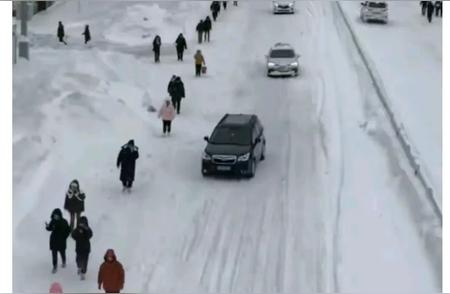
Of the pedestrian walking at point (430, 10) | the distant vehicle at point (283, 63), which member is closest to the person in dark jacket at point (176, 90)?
the distant vehicle at point (283, 63)

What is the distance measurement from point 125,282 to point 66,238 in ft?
4.63

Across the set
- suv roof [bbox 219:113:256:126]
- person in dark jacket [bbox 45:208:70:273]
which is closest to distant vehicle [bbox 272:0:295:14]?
suv roof [bbox 219:113:256:126]

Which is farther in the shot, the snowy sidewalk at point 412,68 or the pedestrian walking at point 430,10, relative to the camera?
the pedestrian walking at point 430,10

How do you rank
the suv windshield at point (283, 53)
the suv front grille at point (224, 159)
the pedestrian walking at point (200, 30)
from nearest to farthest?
the suv front grille at point (224, 159) < the suv windshield at point (283, 53) < the pedestrian walking at point (200, 30)

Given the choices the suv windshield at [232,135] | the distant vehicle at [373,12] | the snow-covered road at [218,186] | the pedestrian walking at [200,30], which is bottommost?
the snow-covered road at [218,186]

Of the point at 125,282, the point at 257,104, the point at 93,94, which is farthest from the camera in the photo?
the point at 257,104

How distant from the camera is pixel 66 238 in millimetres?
20797

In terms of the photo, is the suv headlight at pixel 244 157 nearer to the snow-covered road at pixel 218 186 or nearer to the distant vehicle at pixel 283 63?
the snow-covered road at pixel 218 186

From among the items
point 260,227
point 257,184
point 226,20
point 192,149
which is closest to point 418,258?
point 260,227

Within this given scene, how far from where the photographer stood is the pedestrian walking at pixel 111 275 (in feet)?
61.8

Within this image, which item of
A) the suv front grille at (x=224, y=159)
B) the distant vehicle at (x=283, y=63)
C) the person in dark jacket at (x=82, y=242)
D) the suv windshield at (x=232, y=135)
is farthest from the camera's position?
the distant vehicle at (x=283, y=63)

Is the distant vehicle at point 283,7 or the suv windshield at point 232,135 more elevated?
the distant vehicle at point 283,7

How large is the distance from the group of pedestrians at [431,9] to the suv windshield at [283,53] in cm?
1475

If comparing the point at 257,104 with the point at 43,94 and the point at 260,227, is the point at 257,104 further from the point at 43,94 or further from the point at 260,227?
the point at 260,227
